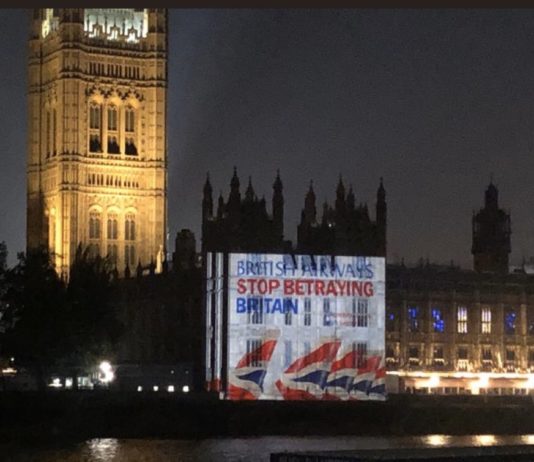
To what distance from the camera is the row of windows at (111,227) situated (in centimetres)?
11456

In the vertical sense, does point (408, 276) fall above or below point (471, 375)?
above

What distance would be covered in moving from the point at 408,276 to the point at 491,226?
17.7m

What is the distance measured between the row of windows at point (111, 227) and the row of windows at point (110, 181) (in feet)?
7.28

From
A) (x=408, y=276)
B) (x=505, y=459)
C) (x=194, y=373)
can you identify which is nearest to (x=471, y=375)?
(x=408, y=276)

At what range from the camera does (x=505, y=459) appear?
106 ft

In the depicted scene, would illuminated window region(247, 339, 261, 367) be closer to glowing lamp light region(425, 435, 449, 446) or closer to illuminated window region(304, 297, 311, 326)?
illuminated window region(304, 297, 311, 326)

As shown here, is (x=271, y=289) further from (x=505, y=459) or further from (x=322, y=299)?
(x=505, y=459)

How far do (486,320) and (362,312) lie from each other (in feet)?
58.4

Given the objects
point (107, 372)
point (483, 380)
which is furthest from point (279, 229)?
point (483, 380)

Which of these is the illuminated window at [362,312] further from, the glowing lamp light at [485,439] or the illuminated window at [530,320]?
the illuminated window at [530,320]

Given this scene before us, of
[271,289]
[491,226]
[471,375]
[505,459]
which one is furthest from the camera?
[491,226]

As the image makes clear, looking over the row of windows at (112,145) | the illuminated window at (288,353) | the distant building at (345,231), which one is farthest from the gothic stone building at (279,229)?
the row of windows at (112,145)

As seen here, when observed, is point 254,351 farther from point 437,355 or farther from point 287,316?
point 437,355

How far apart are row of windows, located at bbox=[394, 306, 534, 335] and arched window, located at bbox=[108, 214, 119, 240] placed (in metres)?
33.7
